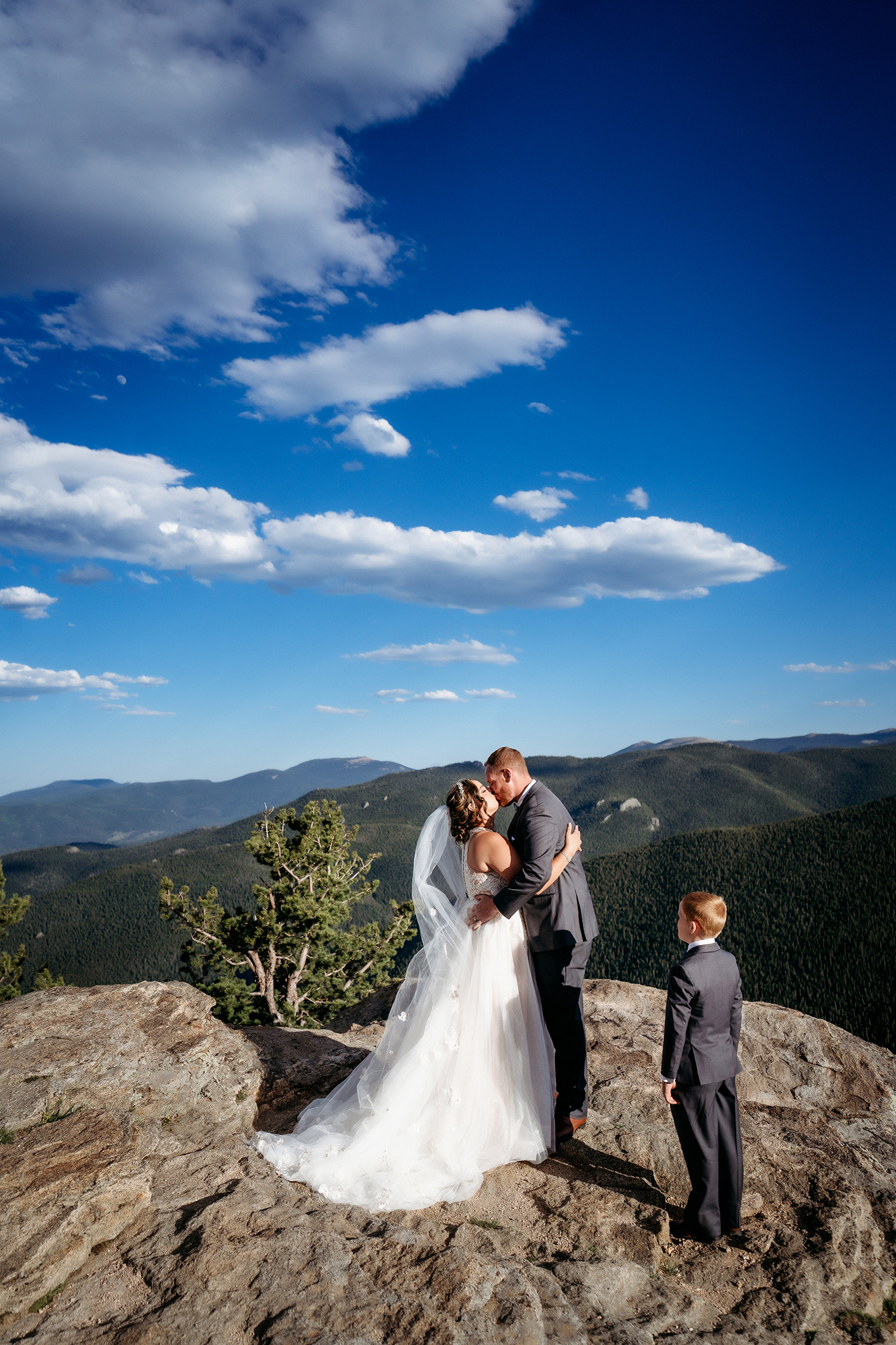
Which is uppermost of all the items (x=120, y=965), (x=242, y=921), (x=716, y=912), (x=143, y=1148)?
(x=716, y=912)

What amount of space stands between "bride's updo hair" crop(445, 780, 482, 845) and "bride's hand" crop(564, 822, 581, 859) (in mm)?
762

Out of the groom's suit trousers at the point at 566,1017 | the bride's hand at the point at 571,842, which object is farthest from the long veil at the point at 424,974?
the bride's hand at the point at 571,842

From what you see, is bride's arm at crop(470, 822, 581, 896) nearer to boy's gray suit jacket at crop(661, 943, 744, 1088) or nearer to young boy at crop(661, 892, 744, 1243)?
young boy at crop(661, 892, 744, 1243)

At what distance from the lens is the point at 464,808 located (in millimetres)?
5559

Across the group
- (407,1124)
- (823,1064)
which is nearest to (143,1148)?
→ (407,1124)

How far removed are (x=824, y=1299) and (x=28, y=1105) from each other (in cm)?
575

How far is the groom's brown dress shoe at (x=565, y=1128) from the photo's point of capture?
5652 millimetres

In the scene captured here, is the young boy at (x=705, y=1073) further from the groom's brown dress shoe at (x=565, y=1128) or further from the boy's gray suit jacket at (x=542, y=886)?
the groom's brown dress shoe at (x=565, y=1128)

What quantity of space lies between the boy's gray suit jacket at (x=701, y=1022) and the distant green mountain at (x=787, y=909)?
296 feet

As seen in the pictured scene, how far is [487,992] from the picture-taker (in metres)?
5.59

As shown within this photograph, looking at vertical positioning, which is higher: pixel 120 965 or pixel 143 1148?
pixel 143 1148

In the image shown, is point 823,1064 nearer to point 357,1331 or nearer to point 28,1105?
point 357,1331

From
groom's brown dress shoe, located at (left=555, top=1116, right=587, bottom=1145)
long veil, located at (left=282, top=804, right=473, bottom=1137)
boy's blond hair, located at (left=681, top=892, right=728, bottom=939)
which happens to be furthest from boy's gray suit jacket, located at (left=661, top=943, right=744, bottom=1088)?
long veil, located at (left=282, top=804, right=473, bottom=1137)

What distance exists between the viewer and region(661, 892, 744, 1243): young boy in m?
4.63
